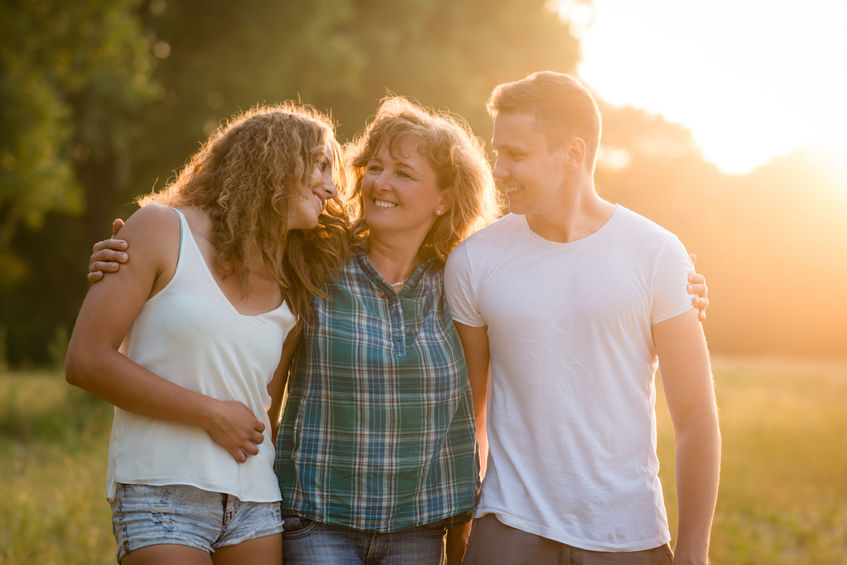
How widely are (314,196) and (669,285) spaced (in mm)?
1352

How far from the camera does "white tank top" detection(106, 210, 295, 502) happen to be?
2742 millimetres

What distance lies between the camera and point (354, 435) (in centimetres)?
317

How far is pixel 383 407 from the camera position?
3.18 m

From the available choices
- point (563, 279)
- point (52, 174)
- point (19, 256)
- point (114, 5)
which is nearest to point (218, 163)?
point (563, 279)

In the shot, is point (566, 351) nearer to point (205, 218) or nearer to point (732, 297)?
point (205, 218)

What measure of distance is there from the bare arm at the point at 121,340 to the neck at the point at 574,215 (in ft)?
4.54

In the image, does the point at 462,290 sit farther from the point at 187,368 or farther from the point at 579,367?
the point at 187,368

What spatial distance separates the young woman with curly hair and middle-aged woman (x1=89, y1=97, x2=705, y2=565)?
14cm

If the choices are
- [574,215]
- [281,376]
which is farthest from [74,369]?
[574,215]

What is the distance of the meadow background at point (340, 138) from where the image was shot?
7117mm

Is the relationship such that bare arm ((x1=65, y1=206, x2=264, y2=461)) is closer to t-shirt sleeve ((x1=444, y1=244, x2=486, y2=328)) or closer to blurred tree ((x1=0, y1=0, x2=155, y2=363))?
t-shirt sleeve ((x1=444, y1=244, x2=486, y2=328))

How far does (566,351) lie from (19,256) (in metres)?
22.4

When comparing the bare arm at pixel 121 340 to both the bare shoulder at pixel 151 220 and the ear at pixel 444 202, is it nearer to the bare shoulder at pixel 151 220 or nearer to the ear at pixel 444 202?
the bare shoulder at pixel 151 220

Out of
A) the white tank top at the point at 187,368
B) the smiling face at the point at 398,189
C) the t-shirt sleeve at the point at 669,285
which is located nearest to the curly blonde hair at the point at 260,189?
the white tank top at the point at 187,368
